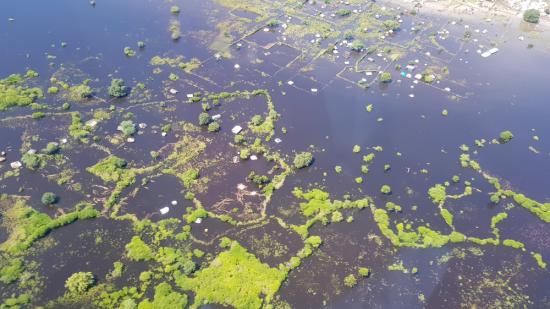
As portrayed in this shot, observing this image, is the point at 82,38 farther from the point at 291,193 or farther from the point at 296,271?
the point at 296,271

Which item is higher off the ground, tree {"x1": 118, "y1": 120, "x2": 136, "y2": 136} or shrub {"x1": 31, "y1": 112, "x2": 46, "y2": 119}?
shrub {"x1": 31, "y1": 112, "x2": 46, "y2": 119}

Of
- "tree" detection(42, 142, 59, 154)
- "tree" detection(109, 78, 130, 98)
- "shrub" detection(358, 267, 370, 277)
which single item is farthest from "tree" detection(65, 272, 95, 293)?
"tree" detection(109, 78, 130, 98)

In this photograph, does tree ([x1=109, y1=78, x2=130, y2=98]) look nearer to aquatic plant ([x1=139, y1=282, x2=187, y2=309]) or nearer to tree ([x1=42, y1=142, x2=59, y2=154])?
tree ([x1=42, y1=142, x2=59, y2=154])

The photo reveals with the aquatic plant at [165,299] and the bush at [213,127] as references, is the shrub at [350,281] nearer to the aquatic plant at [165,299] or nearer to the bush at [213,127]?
the aquatic plant at [165,299]

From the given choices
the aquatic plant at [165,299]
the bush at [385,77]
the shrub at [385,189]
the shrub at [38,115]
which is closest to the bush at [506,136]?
the bush at [385,77]

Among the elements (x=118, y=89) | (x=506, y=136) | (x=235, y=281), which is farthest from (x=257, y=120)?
(x=506, y=136)

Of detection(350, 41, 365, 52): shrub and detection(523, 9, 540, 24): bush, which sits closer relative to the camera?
detection(350, 41, 365, 52): shrub

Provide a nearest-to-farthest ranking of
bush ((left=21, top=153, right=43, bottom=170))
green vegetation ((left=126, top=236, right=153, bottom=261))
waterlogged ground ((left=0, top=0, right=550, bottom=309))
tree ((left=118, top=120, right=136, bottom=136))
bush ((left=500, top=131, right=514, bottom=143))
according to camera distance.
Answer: waterlogged ground ((left=0, top=0, right=550, bottom=309)) < green vegetation ((left=126, top=236, right=153, bottom=261)) < bush ((left=21, top=153, right=43, bottom=170)) < tree ((left=118, top=120, right=136, bottom=136)) < bush ((left=500, top=131, right=514, bottom=143))

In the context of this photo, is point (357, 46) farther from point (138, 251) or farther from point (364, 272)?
point (138, 251)
